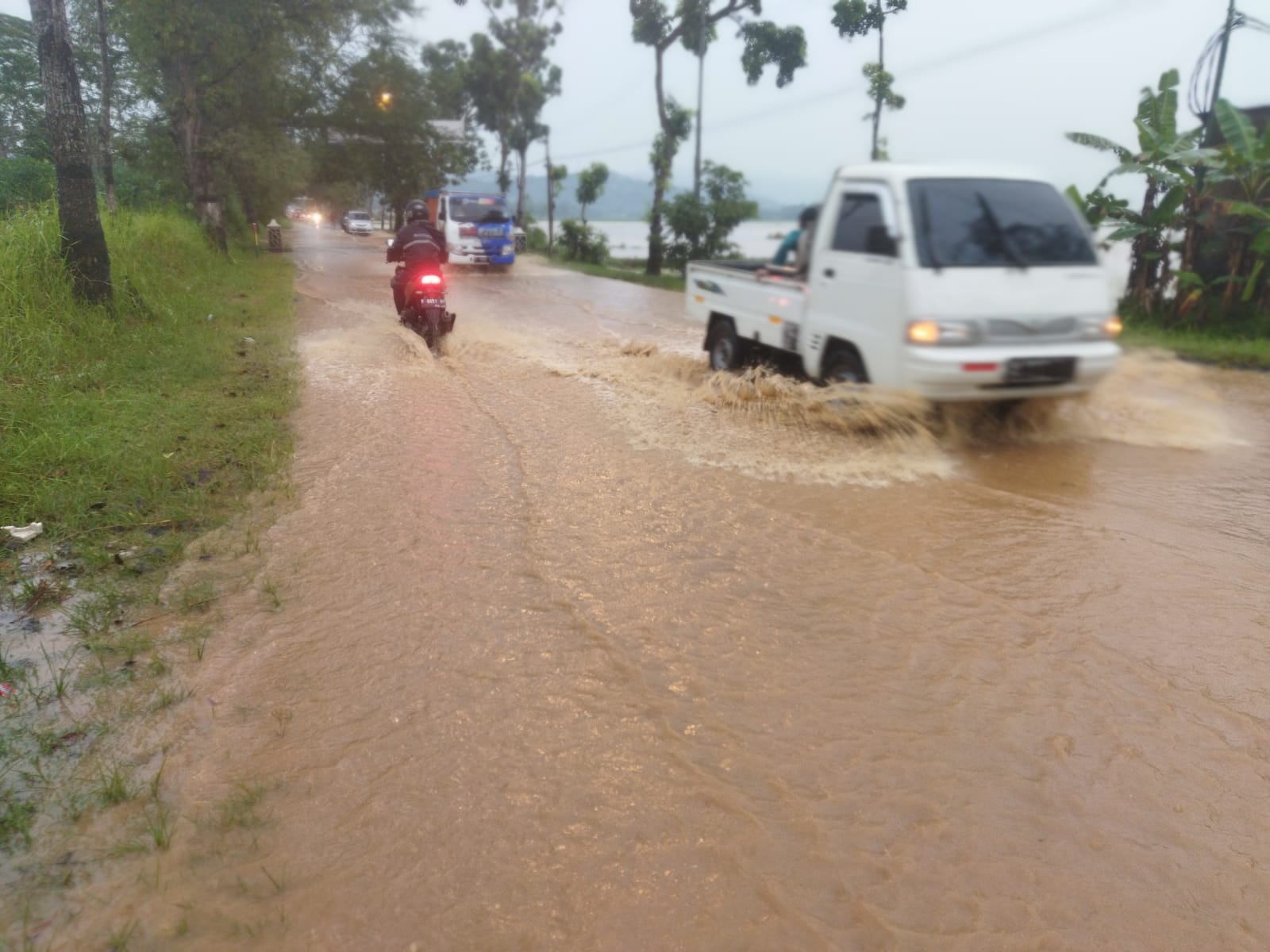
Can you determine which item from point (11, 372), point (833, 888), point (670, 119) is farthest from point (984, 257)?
point (670, 119)

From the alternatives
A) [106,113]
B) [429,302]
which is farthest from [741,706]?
[106,113]

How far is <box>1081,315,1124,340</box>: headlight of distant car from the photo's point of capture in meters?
6.36

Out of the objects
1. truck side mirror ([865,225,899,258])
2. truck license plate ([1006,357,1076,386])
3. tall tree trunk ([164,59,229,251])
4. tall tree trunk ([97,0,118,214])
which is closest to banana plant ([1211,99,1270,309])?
truck license plate ([1006,357,1076,386])

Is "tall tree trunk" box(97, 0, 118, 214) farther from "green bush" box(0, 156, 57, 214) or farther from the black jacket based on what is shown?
the black jacket

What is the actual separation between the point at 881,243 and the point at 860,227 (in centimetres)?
37

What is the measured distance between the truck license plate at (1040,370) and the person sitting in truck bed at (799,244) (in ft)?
6.67

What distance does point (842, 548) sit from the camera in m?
4.94

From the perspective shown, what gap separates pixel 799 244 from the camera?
310 inches

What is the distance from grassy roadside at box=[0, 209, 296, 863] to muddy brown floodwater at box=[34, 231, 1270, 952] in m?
0.35

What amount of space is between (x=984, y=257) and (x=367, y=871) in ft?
18.5

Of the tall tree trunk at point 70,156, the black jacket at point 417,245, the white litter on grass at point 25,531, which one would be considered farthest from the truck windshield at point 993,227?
the tall tree trunk at point 70,156

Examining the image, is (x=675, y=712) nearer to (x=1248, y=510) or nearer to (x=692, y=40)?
(x=1248, y=510)

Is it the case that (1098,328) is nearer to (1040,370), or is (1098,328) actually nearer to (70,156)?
(1040,370)

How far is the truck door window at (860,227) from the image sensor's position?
6441 mm
